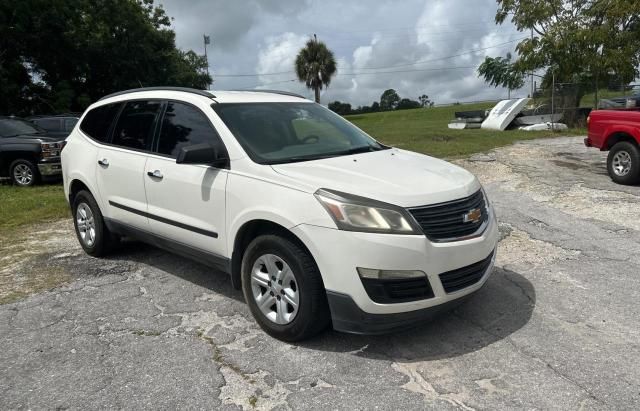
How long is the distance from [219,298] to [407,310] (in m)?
1.84

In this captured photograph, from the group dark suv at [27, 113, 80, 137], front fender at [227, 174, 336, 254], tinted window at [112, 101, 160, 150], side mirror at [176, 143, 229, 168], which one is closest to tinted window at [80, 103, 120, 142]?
tinted window at [112, 101, 160, 150]

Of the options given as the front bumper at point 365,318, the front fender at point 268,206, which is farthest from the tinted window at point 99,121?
the front bumper at point 365,318

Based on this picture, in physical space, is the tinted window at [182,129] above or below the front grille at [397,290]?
above

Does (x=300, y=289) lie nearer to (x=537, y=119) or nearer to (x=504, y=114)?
(x=537, y=119)

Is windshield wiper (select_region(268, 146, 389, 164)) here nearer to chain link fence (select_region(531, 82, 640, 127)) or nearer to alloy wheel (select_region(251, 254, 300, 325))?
alloy wheel (select_region(251, 254, 300, 325))

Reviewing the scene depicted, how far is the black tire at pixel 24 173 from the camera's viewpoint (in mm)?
11414

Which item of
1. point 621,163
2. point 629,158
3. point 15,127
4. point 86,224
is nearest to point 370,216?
point 86,224

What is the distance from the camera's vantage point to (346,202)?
321 cm

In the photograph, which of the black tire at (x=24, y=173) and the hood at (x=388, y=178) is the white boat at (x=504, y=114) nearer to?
the black tire at (x=24, y=173)

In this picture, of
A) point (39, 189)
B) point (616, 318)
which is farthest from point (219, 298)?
point (39, 189)

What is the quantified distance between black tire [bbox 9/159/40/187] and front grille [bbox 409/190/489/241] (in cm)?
1064

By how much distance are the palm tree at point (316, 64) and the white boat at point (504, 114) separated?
30.5m

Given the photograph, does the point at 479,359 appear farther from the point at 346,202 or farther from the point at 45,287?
the point at 45,287

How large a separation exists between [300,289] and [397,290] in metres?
0.61
